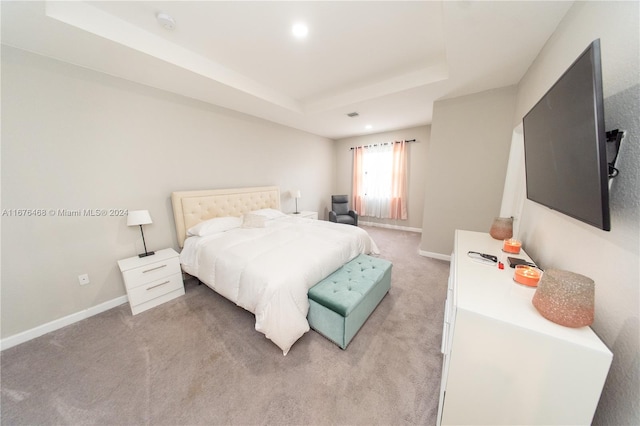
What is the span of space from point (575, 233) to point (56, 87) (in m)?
4.01

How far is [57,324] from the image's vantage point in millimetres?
1891

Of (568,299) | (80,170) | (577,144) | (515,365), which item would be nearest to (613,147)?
(577,144)

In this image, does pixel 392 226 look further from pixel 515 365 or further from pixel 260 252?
pixel 515 365

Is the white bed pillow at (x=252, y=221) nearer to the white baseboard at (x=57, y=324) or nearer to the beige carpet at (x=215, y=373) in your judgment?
the beige carpet at (x=215, y=373)

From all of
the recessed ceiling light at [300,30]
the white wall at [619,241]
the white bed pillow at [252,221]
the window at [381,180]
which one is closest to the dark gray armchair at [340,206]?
the window at [381,180]

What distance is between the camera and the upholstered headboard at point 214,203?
257cm

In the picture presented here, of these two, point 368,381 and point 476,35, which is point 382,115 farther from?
point 368,381

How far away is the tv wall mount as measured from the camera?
2.55 feet

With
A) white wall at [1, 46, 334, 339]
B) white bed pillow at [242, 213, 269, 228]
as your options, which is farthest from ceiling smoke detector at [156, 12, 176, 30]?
white bed pillow at [242, 213, 269, 228]

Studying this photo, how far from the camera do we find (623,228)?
76cm

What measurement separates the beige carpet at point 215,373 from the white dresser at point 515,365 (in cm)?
53

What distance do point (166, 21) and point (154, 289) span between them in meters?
2.53

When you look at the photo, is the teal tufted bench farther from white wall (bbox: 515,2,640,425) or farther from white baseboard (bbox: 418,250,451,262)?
white baseboard (bbox: 418,250,451,262)

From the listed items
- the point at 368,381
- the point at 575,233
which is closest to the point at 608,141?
the point at 575,233
